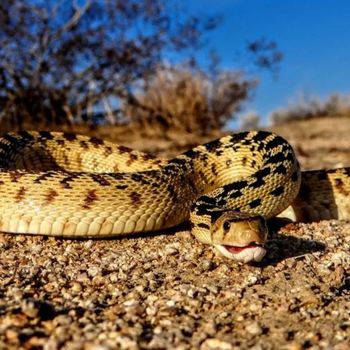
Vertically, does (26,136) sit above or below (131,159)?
above

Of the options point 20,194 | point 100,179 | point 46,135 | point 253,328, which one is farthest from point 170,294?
point 46,135

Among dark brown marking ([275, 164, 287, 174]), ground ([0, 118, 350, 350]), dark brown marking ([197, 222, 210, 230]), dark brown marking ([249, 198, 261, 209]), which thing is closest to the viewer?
ground ([0, 118, 350, 350])

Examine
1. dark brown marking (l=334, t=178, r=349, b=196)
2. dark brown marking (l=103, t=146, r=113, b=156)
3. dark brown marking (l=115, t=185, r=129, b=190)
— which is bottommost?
dark brown marking (l=334, t=178, r=349, b=196)

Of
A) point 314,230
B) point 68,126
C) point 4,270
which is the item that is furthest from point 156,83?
point 4,270

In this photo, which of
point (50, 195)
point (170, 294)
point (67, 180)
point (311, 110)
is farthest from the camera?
point (311, 110)

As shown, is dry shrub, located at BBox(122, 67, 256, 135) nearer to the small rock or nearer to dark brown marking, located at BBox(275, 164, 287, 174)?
dark brown marking, located at BBox(275, 164, 287, 174)

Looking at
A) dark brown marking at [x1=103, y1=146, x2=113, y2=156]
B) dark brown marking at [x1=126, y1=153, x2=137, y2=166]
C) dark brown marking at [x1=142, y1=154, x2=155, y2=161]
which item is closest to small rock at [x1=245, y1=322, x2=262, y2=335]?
dark brown marking at [x1=142, y1=154, x2=155, y2=161]

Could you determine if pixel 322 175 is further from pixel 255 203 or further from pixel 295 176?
pixel 255 203
